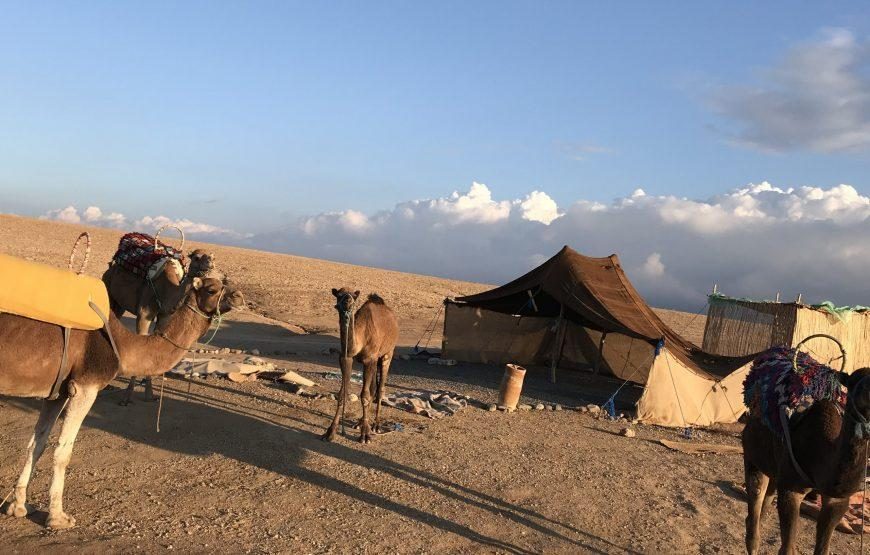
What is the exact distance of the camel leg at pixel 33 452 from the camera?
600 cm

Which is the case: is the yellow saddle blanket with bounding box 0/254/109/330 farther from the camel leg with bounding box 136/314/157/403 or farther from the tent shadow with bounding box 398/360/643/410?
the tent shadow with bounding box 398/360/643/410

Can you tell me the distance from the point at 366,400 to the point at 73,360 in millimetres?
4663

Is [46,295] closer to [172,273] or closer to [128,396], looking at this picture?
[172,273]

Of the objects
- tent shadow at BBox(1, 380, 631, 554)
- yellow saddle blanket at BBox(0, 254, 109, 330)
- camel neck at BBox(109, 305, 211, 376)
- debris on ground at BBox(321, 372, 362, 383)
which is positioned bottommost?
tent shadow at BBox(1, 380, 631, 554)

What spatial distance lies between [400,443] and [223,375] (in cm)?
448

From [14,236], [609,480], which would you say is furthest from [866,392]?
[14,236]

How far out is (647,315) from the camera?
1664 cm

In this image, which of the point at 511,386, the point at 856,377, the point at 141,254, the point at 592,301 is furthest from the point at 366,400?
the point at 592,301

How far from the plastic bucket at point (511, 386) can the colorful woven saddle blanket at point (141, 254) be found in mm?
6203

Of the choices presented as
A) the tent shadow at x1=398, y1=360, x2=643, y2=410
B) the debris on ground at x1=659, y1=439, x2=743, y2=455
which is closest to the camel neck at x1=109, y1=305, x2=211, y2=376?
the debris on ground at x1=659, y1=439, x2=743, y2=455

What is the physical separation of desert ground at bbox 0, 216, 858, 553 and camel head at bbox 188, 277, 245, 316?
124cm

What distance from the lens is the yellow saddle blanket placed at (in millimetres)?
5578

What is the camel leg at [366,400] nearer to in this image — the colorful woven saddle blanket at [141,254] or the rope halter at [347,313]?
the rope halter at [347,313]

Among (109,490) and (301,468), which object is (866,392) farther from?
(109,490)
